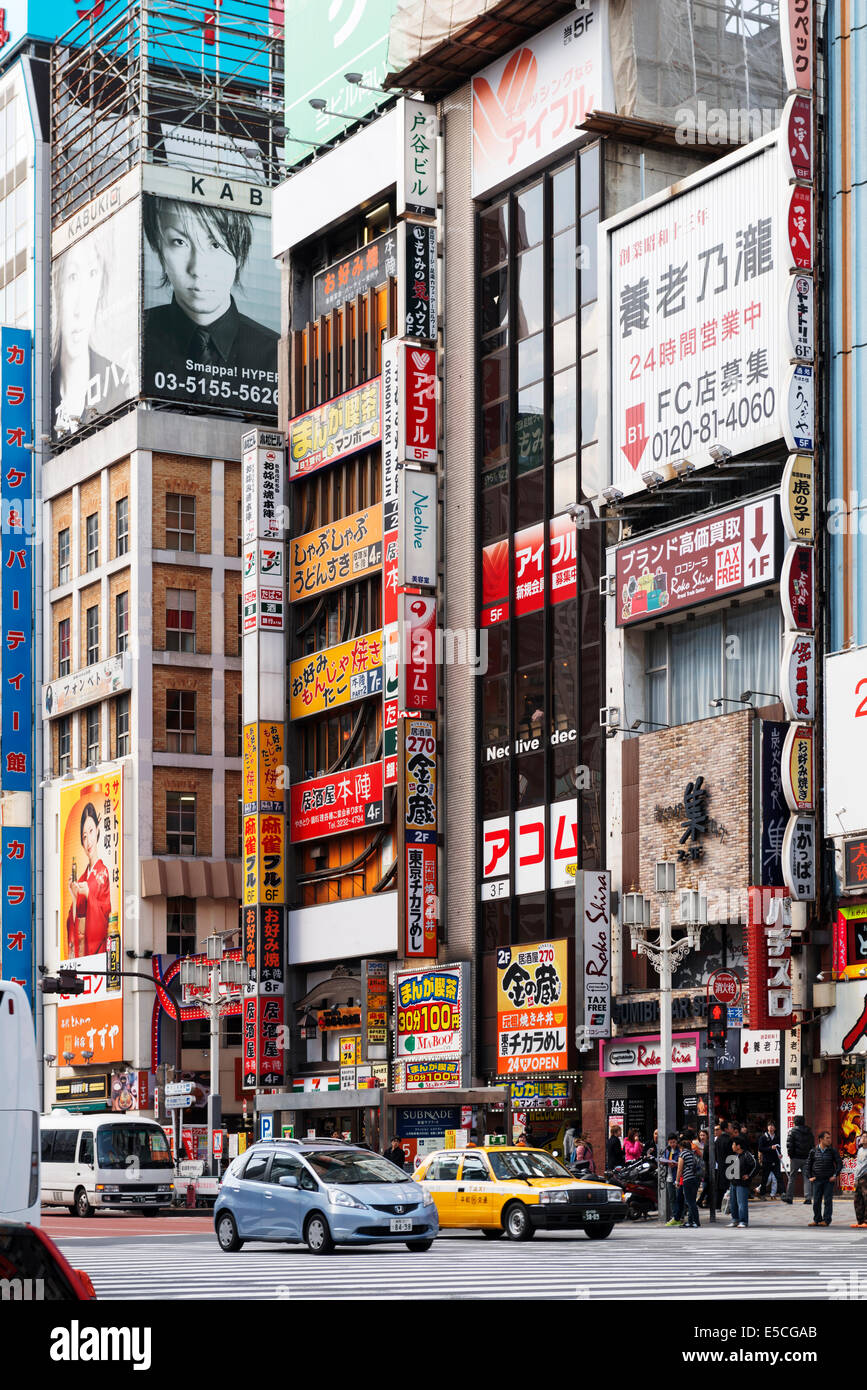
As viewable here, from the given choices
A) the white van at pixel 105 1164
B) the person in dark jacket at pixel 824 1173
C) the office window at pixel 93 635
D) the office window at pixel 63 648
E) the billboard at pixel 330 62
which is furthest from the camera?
the office window at pixel 63 648

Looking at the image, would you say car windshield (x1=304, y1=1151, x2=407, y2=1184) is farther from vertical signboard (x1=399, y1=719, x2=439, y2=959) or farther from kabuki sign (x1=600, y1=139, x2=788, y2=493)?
vertical signboard (x1=399, y1=719, x2=439, y2=959)

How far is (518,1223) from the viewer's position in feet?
99.7

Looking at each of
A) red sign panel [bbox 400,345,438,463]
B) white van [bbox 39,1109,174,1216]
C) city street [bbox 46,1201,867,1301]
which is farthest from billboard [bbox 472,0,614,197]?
city street [bbox 46,1201,867,1301]

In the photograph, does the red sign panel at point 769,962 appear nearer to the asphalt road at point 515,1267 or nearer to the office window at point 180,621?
the asphalt road at point 515,1267

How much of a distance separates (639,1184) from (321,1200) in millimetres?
13223

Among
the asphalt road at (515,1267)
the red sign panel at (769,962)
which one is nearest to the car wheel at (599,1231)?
the asphalt road at (515,1267)

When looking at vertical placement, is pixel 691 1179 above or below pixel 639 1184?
above

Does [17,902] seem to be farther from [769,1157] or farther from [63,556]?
[769,1157]

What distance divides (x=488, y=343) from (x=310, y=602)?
38.4ft

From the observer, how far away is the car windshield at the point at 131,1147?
53031 mm

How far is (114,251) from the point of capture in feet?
277

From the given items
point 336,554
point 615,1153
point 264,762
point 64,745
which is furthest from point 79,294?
point 615,1153

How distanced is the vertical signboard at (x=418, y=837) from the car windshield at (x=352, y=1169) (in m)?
30.2

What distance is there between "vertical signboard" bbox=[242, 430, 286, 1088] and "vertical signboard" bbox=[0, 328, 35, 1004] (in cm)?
2370
